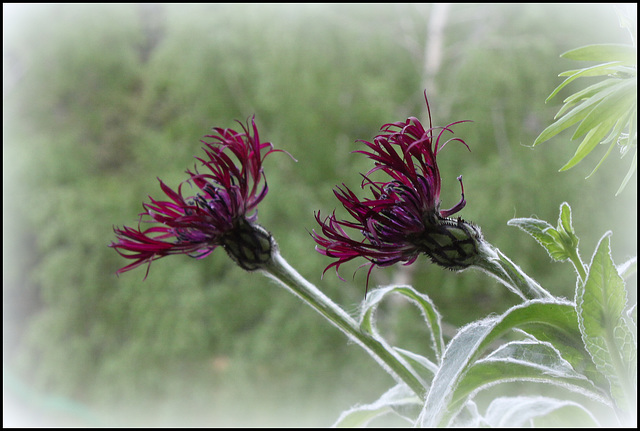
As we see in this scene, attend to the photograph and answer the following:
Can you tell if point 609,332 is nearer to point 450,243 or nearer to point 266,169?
point 450,243

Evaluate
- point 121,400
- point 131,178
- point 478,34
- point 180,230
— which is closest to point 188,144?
point 131,178

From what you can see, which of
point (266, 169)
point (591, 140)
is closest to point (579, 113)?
point (591, 140)

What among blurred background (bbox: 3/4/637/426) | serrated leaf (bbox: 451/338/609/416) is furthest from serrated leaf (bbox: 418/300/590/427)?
blurred background (bbox: 3/4/637/426)

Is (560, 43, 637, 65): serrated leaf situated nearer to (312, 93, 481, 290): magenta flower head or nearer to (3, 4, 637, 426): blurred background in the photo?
(312, 93, 481, 290): magenta flower head

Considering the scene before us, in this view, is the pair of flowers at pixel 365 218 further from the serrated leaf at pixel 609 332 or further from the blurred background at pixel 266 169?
the blurred background at pixel 266 169

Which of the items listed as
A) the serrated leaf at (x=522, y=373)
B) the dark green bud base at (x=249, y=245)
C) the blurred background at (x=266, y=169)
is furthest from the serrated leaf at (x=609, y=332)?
the blurred background at (x=266, y=169)

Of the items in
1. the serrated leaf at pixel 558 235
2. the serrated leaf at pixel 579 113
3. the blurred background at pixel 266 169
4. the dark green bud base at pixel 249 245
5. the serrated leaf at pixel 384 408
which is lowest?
the serrated leaf at pixel 384 408
